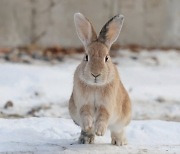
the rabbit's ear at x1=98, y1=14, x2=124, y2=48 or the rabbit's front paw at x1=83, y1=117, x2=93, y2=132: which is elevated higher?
the rabbit's ear at x1=98, y1=14, x2=124, y2=48

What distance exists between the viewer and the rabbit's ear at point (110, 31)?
5.10 metres

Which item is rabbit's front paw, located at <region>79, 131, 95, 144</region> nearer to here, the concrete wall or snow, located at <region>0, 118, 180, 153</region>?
snow, located at <region>0, 118, 180, 153</region>

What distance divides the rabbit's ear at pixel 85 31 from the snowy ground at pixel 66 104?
86 centimetres

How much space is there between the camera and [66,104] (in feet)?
25.2

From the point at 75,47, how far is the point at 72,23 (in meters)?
0.40

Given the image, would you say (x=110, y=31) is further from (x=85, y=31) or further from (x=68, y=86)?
(x=68, y=86)

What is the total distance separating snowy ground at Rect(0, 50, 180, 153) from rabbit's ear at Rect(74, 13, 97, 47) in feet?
2.83

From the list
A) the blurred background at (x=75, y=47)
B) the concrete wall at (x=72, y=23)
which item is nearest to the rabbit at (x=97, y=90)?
the blurred background at (x=75, y=47)

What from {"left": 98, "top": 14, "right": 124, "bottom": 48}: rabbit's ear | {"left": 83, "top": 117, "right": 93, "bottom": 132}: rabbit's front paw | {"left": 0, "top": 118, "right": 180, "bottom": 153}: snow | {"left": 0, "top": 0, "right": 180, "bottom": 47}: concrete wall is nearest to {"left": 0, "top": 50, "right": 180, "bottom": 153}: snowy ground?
{"left": 0, "top": 118, "right": 180, "bottom": 153}: snow

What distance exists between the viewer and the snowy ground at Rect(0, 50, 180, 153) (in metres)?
5.19

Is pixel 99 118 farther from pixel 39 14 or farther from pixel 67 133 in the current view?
pixel 39 14

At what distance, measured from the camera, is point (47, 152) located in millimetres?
4773

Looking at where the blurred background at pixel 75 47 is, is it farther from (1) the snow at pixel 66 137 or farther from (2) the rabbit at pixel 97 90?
(2) the rabbit at pixel 97 90

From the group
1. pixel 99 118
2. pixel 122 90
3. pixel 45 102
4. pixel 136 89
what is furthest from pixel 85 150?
pixel 136 89
